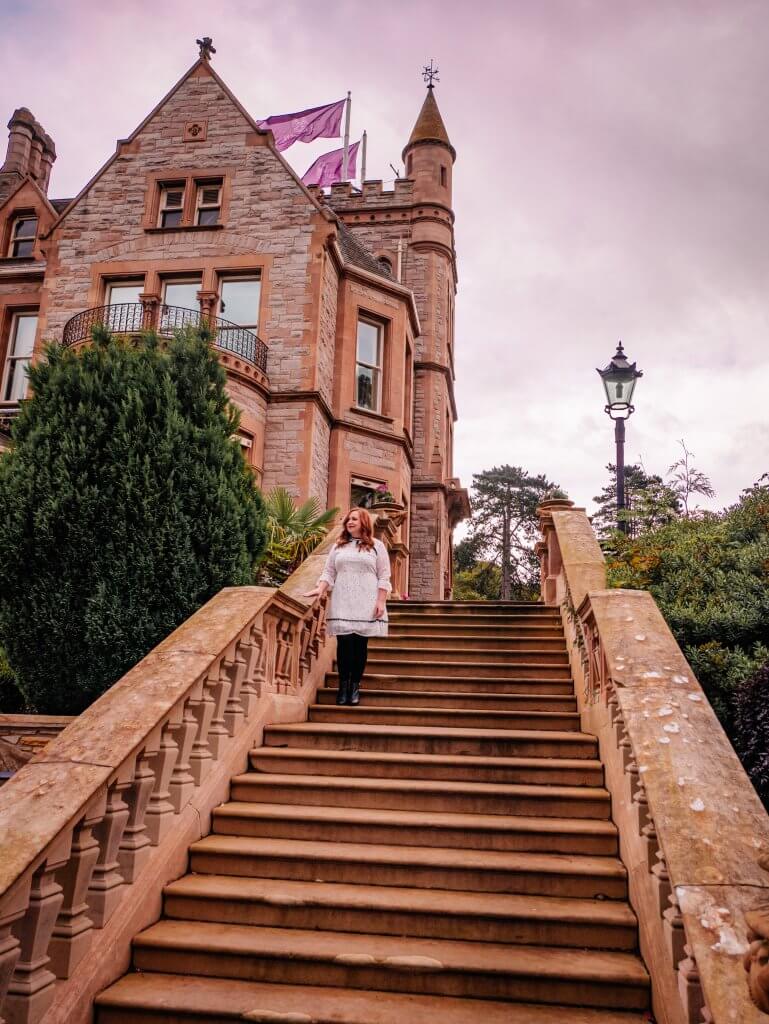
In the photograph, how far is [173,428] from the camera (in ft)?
24.2

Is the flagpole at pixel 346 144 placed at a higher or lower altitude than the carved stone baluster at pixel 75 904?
higher

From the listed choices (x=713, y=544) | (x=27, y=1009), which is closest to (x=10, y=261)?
(x=713, y=544)

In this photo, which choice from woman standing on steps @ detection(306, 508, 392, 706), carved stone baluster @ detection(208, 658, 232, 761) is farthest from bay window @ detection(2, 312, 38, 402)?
carved stone baluster @ detection(208, 658, 232, 761)

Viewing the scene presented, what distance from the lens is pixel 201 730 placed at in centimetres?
454

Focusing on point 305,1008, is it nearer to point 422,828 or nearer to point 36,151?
point 422,828

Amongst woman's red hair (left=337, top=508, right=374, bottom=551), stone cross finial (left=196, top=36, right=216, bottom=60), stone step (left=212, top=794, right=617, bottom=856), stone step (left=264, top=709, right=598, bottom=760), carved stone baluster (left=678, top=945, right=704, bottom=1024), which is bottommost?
carved stone baluster (left=678, top=945, right=704, bottom=1024)

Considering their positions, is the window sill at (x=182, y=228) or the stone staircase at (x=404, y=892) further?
the window sill at (x=182, y=228)

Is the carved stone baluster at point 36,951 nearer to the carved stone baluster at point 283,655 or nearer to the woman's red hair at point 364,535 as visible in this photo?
the carved stone baluster at point 283,655

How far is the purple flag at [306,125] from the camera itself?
23109 mm

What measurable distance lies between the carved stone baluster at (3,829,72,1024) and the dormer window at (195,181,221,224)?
17.9m

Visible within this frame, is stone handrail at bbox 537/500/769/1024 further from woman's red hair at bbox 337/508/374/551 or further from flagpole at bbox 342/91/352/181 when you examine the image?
flagpole at bbox 342/91/352/181

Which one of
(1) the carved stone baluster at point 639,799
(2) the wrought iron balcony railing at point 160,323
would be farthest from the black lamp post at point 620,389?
(2) the wrought iron balcony railing at point 160,323

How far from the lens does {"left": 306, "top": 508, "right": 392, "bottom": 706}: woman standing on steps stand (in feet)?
20.2

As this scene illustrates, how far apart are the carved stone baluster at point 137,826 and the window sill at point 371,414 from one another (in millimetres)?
15621
